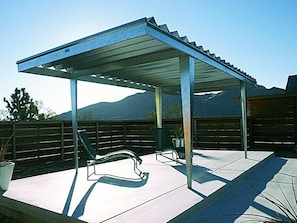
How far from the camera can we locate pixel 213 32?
6656 mm

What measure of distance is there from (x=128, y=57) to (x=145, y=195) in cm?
217

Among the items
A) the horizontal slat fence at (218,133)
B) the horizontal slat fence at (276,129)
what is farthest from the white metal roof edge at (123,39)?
the horizontal slat fence at (276,129)

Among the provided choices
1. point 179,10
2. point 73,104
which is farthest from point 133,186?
point 179,10

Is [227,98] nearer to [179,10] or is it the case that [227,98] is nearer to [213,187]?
[179,10]

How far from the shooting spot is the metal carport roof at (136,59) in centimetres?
321

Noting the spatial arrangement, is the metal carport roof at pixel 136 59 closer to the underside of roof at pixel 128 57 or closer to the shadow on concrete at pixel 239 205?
the underside of roof at pixel 128 57

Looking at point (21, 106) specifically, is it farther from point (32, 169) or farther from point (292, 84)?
point (292, 84)

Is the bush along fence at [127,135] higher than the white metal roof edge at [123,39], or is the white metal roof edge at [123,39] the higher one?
the white metal roof edge at [123,39]

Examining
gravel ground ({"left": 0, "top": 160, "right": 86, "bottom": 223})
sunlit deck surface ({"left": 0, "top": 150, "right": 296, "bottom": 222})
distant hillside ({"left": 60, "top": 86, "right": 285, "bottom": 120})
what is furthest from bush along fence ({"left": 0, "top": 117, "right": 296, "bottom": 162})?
distant hillside ({"left": 60, "top": 86, "right": 285, "bottom": 120})

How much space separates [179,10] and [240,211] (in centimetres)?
461

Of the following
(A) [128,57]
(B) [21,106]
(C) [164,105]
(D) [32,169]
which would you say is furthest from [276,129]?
(B) [21,106]

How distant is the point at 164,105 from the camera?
2469 cm

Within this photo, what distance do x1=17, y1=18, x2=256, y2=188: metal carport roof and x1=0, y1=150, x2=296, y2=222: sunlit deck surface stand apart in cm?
52

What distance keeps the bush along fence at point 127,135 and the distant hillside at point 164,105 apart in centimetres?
1109
